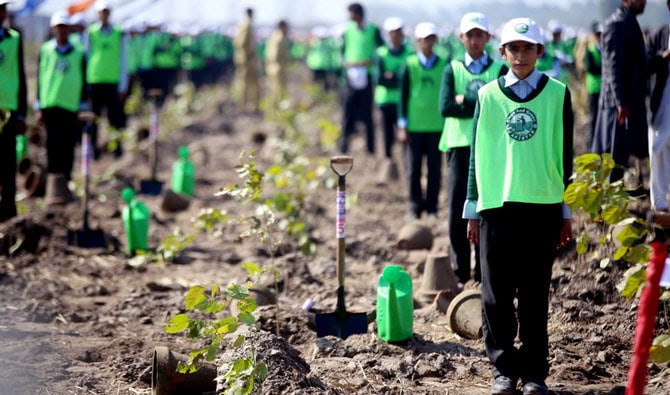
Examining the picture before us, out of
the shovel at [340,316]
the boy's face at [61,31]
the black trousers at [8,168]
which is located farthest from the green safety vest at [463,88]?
the boy's face at [61,31]

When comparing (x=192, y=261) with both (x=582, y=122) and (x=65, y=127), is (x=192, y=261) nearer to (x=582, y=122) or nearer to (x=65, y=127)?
(x=65, y=127)

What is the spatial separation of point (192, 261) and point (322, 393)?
13.1ft

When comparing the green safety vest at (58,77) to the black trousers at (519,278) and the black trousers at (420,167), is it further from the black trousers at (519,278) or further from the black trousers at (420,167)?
the black trousers at (519,278)

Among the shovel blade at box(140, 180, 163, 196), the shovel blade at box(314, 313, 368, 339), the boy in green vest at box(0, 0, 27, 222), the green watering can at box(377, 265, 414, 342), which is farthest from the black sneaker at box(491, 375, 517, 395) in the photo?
the shovel blade at box(140, 180, 163, 196)

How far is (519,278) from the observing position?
466cm

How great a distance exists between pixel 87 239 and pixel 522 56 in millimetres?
5122

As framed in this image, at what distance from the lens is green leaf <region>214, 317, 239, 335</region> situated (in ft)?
15.0

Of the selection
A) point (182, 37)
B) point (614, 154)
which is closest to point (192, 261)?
point (614, 154)

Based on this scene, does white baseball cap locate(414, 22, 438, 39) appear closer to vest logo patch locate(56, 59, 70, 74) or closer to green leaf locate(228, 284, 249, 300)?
vest logo patch locate(56, 59, 70, 74)

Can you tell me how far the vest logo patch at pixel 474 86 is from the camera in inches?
248

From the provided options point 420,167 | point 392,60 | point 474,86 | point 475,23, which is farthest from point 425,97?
point 392,60

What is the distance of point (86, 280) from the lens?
7754 mm

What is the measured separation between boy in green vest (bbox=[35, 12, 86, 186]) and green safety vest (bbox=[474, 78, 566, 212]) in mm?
6169

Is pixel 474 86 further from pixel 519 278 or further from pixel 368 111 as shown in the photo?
pixel 368 111
